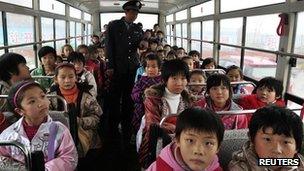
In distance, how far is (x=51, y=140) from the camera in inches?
82.6

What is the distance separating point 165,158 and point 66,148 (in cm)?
82

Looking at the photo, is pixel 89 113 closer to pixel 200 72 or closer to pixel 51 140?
pixel 51 140

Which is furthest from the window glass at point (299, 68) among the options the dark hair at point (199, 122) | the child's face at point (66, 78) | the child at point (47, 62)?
the child at point (47, 62)

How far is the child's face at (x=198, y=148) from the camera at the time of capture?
158 cm

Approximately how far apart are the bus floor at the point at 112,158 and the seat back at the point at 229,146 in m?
1.92

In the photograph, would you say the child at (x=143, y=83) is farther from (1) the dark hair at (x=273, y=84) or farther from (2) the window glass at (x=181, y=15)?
(2) the window glass at (x=181, y=15)

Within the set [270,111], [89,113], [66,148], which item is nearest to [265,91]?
[270,111]

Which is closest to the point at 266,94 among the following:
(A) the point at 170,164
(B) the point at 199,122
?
(B) the point at 199,122

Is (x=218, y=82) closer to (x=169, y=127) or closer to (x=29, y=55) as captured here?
(x=169, y=127)

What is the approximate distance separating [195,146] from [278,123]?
44cm

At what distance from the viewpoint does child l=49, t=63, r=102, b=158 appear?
3076 mm

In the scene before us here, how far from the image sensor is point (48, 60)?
4.59 meters

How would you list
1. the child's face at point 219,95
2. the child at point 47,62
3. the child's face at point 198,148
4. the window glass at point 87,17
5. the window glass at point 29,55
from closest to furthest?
the child's face at point 198,148, the child's face at point 219,95, the child at point 47,62, the window glass at point 29,55, the window glass at point 87,17

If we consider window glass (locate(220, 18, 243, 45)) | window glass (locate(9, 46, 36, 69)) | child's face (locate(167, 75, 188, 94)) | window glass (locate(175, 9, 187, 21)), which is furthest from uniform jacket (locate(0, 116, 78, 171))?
window glass (locate(175, 9, 187, 21))
